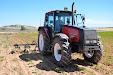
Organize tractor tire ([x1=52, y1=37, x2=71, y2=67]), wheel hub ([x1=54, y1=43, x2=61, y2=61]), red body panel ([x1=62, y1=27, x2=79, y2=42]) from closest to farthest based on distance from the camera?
tractor tire ([x1=52, y1=37, x2=71, y2=67]) → red body panel ([x1=62, y1=27, x2=79, y2=42]) → wheel hub ([x1=54, y1=43, x2=61, y2=61])

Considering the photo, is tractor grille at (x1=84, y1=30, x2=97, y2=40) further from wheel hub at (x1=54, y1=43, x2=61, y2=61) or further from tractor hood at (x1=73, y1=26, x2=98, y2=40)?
wheel hub at (x1=54, y1=43, x2=61, y2=61)

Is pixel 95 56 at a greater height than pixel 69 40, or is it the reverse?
pixel 69 40

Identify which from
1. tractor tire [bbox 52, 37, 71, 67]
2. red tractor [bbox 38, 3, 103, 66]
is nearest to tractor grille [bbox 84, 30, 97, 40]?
red tractor [bbox 38, 3, 103, 66]

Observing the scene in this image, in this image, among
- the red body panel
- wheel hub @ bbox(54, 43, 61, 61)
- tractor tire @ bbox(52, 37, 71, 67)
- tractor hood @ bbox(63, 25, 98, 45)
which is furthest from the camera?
wheel hub @ bbox(54, 43, 61, 61)

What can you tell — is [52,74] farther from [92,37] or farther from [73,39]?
[92,37]

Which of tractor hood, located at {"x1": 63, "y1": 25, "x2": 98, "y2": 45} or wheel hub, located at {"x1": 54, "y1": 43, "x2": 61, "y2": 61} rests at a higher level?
tractor hood, located at {"x1": 63, "y1": 25, "x2": 98, "y2": 45}

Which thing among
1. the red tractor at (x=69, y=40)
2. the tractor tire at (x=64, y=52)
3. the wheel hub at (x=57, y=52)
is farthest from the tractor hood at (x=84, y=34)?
the wheel hub at (x=57, y=52)

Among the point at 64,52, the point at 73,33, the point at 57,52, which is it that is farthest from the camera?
the point at 57,52

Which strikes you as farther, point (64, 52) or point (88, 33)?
point (88, 33)

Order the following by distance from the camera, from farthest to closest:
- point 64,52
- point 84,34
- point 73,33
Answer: point 73,33
point 84,34
point 64,52

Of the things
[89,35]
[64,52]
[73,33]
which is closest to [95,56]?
[89,35]

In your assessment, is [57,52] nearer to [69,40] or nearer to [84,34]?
[69,40]

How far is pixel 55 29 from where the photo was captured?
649 centimetres

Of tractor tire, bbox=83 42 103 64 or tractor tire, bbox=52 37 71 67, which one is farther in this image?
tractor tire, bbox=83 42 103 64
